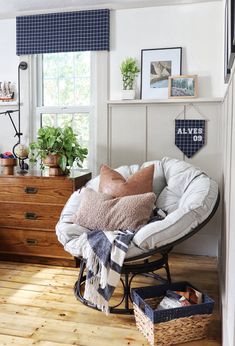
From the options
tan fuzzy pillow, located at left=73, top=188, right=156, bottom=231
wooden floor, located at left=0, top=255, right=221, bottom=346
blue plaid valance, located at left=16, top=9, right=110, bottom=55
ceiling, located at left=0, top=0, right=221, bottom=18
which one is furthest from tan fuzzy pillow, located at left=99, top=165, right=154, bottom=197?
ceiling, located at left=0, top=0, right=221, bottom=18

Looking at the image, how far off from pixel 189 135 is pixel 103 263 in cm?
168

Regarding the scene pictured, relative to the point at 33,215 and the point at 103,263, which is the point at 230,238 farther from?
the point at 33,215

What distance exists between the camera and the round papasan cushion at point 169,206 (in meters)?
2.24

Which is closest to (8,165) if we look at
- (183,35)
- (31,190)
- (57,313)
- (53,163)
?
(31,190)

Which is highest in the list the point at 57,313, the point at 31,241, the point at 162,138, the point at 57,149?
the point at 162,138

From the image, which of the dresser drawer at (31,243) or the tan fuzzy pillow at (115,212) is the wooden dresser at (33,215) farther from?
the tan fuzzy pillow at (115,212)

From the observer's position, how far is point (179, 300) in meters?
2.14

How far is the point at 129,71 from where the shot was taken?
344cm

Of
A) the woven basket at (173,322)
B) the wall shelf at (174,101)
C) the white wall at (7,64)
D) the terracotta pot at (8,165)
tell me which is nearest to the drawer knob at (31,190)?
the terracotta pot at (8,165)

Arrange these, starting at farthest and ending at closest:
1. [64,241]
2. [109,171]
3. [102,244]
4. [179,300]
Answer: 1. [109,171]
2. [64,241]
3. [102,244]
4. [179,300]

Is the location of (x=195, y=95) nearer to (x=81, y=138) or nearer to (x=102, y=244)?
(x=81, y=138)

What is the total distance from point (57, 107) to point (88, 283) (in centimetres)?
211

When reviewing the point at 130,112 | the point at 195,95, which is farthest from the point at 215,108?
the point at 130,112

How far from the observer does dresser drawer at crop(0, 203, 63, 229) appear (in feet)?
10.2
